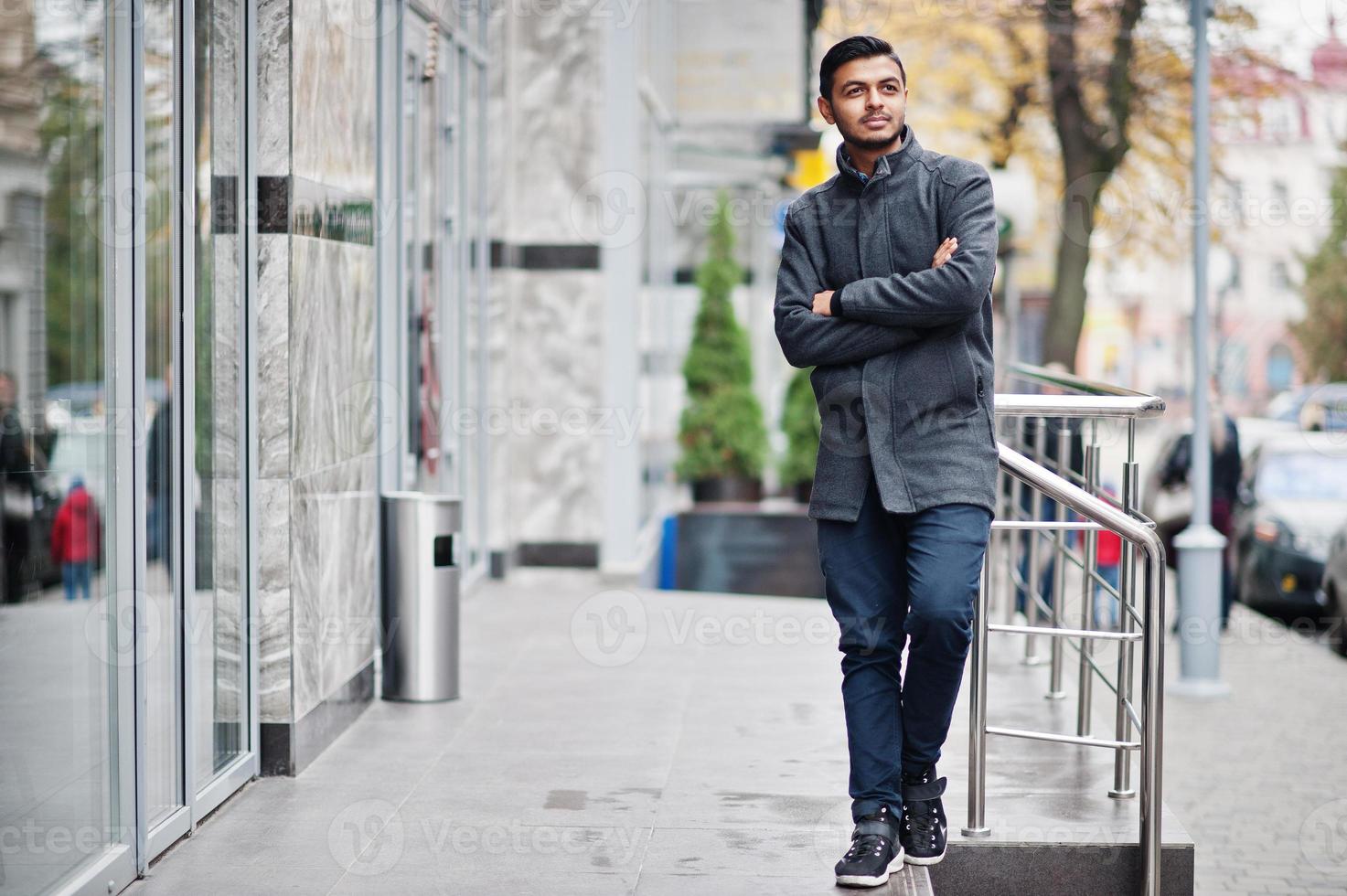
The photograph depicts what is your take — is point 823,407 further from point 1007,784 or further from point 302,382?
point 302,382

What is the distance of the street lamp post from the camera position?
9.45m

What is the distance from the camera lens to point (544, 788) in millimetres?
5195

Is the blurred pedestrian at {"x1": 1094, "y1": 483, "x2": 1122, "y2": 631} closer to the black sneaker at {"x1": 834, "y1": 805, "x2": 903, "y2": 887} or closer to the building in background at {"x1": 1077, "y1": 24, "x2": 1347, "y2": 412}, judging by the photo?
the building in background at {"x1": 1077, "y1": 24, "x2": 1347, "y2": 412}

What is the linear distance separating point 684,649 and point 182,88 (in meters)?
3.85

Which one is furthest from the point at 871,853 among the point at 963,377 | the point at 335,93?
the point at 335,93

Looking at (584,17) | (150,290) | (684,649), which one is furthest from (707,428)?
(150,290)

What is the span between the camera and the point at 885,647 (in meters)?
4.13

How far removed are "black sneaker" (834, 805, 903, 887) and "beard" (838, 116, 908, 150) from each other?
166 cm

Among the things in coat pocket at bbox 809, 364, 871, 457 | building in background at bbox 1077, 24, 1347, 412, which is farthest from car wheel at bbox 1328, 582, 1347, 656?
coat pocket at bbox 809, 364, 871, 457

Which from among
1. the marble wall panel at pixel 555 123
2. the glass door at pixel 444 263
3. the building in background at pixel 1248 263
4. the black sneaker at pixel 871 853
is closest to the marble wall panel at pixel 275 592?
the black sneaker at pixel 871 853

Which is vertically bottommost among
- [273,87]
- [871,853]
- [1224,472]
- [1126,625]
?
[871,853]

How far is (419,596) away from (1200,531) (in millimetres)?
5137

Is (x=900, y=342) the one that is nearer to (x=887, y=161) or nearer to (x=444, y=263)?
(x=887, y=161)

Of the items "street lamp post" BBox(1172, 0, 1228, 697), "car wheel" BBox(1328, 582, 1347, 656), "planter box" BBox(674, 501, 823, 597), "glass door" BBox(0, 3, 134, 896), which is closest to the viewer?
"glass door" BBox(0, 3, 134, 896)
